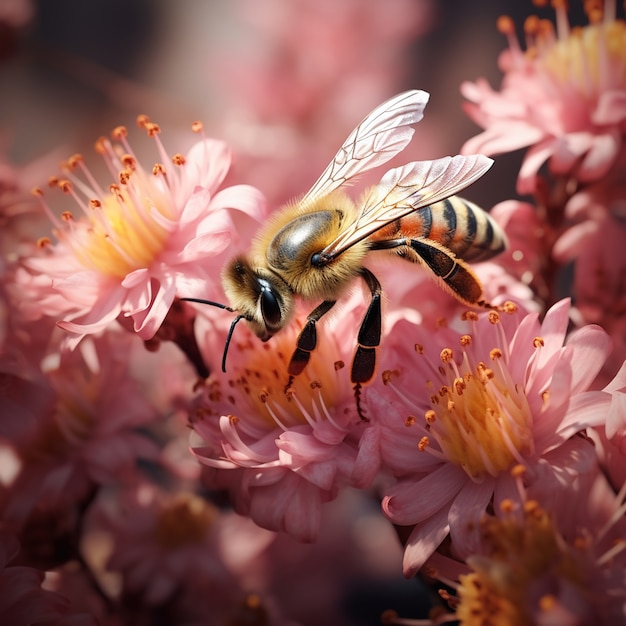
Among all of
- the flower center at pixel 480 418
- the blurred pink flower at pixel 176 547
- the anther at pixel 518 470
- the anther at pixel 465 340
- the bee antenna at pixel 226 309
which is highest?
the bee antenna at pixel 226 309

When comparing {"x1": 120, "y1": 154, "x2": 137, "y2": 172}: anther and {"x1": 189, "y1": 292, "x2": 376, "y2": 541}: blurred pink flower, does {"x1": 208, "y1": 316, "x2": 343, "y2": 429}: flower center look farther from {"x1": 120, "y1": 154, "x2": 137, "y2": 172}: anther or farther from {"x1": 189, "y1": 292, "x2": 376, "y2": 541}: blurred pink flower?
{"x1": 120, "y1": 154, "x2": 137, "y2": 172}: anther

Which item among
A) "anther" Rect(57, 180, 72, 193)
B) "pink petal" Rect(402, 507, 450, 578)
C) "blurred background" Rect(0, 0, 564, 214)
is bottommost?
"pink petal" Rect(402, 507, 450, 578)

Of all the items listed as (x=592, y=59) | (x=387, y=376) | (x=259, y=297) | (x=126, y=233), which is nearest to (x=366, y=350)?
(x=387, y=376)

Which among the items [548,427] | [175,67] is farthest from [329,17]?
[548,427]

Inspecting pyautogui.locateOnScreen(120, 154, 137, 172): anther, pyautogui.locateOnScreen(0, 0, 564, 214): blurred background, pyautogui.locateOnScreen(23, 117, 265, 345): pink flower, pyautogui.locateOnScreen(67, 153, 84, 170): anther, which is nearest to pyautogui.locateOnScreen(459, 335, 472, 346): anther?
pyautogui.locateOnScreen(23, 117, 265, 345): pink flower

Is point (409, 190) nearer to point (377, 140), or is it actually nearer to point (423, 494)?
point (377, 140)

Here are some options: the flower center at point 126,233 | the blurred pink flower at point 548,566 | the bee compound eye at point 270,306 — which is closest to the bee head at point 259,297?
the bee compound eye at point 270,306

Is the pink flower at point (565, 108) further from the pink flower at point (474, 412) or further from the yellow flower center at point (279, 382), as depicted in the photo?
the yellow flower center at point (279, 382)
